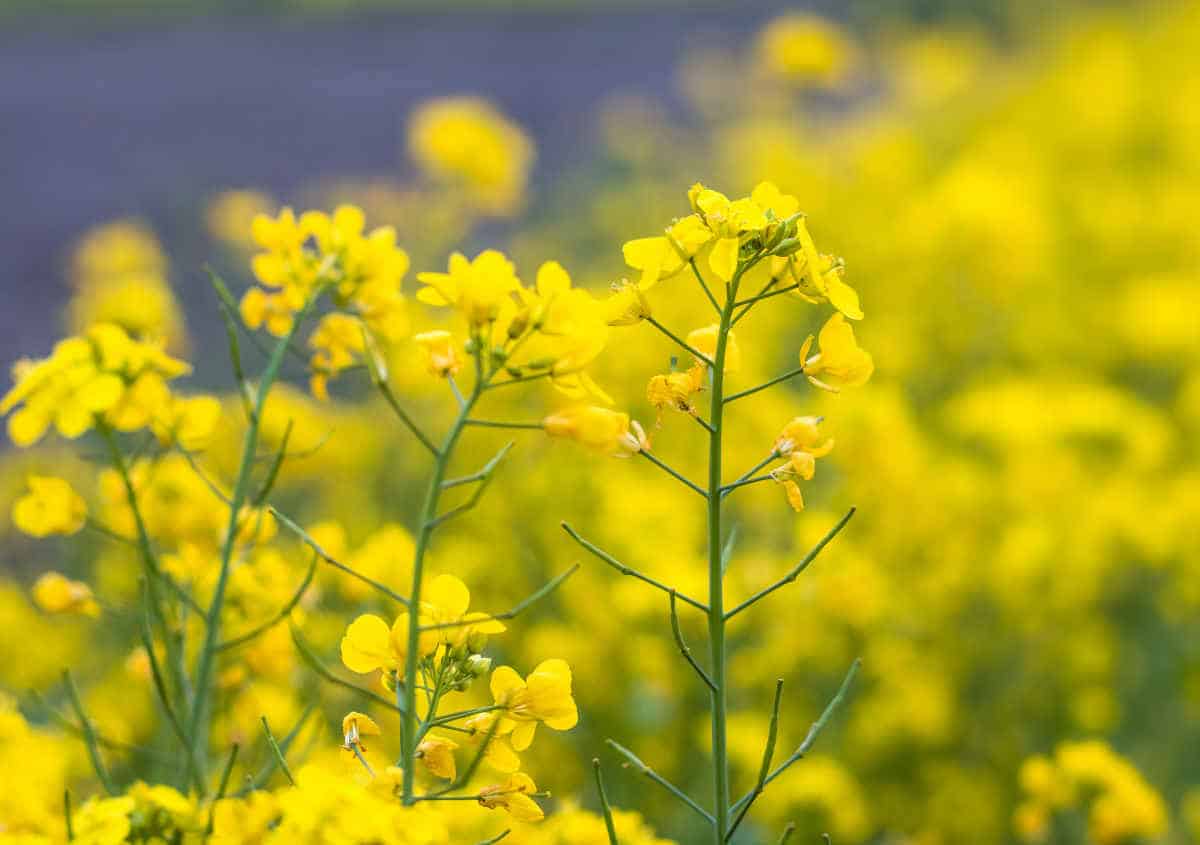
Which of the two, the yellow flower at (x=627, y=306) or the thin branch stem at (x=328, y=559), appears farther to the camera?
the yellow flower at (x=627, y=306)

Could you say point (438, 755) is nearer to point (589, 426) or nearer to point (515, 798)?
point (515, 798)

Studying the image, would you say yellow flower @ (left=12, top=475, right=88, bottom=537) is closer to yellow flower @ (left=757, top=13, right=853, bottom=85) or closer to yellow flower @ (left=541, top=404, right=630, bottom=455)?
yellow flower @ (left=541, top=404, right=630, bottom=455)

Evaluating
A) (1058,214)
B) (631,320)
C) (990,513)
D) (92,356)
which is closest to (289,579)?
(92,356)

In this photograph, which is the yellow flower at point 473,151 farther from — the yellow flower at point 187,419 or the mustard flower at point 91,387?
the mustard flower at point 91,387

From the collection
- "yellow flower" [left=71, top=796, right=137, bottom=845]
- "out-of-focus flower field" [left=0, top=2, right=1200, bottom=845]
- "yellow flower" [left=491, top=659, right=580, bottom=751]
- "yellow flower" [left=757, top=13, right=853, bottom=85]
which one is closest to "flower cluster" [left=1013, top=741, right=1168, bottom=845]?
"out-of-focus flower field" [left=0, top=2, right=1200, bottom=845]

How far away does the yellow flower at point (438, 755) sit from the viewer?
3.36ft

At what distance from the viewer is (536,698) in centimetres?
101

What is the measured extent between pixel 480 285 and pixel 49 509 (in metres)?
0.59

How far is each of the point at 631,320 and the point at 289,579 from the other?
0.59 meters

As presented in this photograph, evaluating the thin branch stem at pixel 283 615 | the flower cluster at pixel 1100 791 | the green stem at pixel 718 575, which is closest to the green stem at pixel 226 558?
the thin branch stem at pixel 283 615

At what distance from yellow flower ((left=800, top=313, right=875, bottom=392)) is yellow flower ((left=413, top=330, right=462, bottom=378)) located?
0.91ft

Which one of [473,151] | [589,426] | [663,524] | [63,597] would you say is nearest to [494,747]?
[589,426]

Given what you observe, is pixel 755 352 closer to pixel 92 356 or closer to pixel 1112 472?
pixel 1112 472

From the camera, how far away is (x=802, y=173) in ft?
16.6
